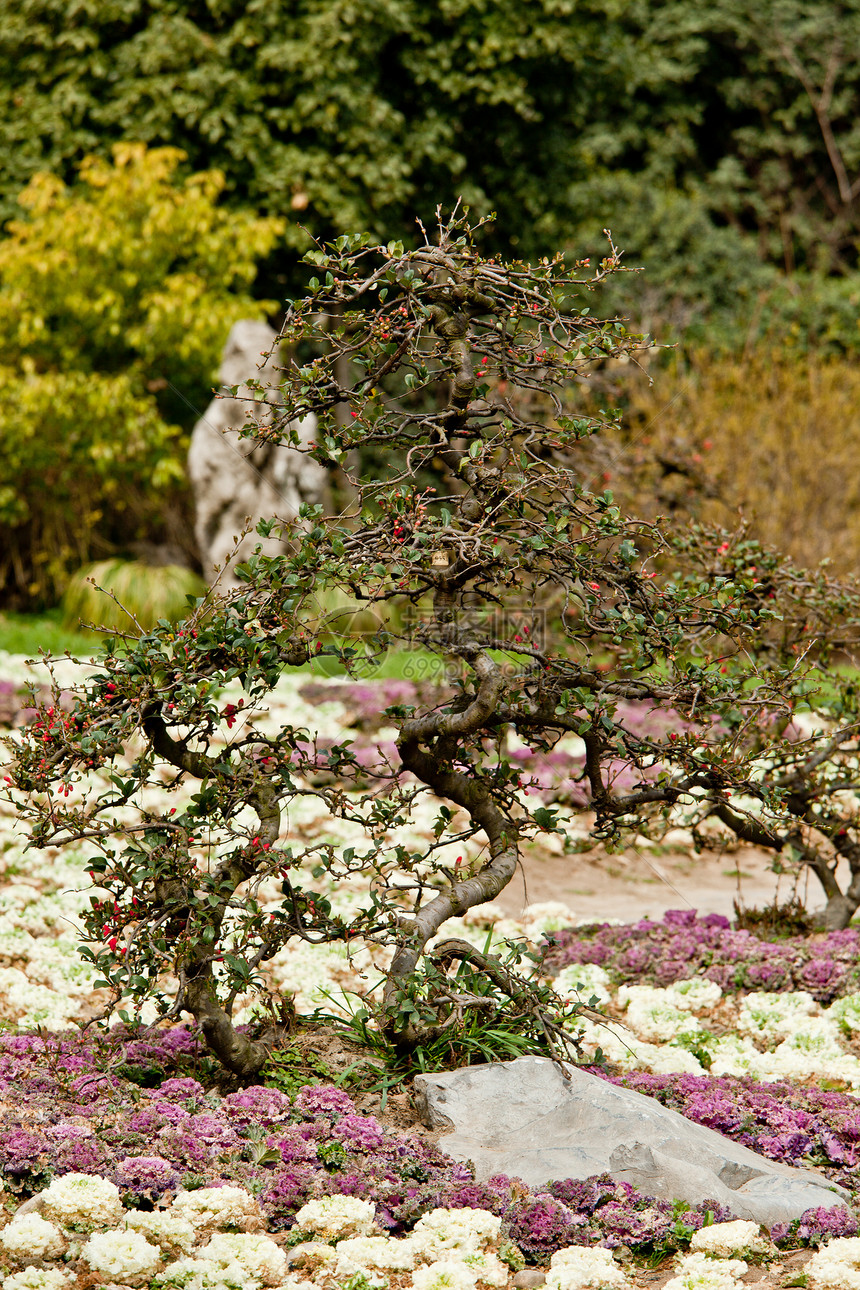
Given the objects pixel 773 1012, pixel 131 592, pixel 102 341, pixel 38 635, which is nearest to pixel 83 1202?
pixel 773 1012

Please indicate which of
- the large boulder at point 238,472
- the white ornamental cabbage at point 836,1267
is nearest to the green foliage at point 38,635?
the large boulder at point 238,472

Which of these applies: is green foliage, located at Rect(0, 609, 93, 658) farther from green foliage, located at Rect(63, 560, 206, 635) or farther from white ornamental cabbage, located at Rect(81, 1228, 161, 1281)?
white ornamental cabbage, located at Rect(81, 1228, 161, 1281)

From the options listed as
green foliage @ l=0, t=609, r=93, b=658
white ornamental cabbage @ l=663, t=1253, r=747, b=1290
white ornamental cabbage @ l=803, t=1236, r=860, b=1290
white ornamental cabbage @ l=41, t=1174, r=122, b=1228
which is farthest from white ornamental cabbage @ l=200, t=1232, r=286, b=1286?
green foliage @ l=0, t=609, r=93, b=658

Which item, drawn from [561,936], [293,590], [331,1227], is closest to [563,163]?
[561,936]

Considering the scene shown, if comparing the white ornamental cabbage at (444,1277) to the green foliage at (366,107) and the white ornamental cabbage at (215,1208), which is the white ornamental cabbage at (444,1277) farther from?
the green foliage at (366,107)

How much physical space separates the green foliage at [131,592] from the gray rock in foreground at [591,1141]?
30.0 feet

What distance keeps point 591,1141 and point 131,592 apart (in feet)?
33.0

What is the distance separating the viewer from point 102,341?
46.5ft

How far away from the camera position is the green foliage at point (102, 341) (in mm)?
13453

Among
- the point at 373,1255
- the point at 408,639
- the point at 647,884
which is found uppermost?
the point at 408,639

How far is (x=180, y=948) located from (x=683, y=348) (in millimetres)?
15368

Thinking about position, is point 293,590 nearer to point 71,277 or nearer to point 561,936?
point 561,936

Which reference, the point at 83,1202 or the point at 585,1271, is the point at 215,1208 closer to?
the point at 83,1202

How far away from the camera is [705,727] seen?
13.1ft
